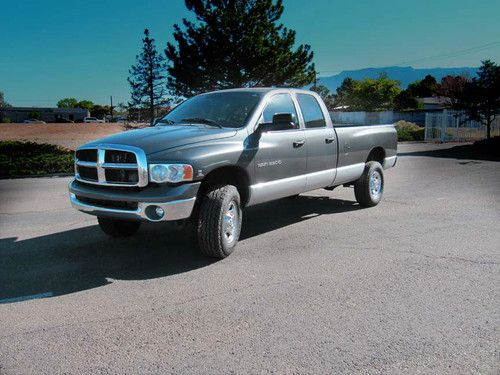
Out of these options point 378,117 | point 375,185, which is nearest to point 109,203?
point 375,185

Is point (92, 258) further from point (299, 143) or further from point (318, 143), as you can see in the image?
point (318, 143)

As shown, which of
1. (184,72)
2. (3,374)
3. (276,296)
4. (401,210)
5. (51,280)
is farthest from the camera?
(184,72)

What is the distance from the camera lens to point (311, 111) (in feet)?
23.6

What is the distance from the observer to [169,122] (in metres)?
6.54

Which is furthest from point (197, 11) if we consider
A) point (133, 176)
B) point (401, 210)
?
point (133, 176)

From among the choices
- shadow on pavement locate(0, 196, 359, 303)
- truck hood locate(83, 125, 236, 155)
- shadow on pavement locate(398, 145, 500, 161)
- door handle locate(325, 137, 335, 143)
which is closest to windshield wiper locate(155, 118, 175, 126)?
truck hood locate(83, 125, 236, 155)

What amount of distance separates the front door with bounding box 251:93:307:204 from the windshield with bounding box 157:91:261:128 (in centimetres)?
25

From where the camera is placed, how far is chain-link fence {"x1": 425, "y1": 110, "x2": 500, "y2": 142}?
28297mm

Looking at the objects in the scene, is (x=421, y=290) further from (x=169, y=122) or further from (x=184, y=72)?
(x=184, y=72)

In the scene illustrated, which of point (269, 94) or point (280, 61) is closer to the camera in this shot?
point (269, 94)

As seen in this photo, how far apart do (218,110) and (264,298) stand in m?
2.94

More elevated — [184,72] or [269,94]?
[184,72]

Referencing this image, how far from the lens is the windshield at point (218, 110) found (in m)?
6.21

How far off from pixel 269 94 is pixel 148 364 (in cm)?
414
